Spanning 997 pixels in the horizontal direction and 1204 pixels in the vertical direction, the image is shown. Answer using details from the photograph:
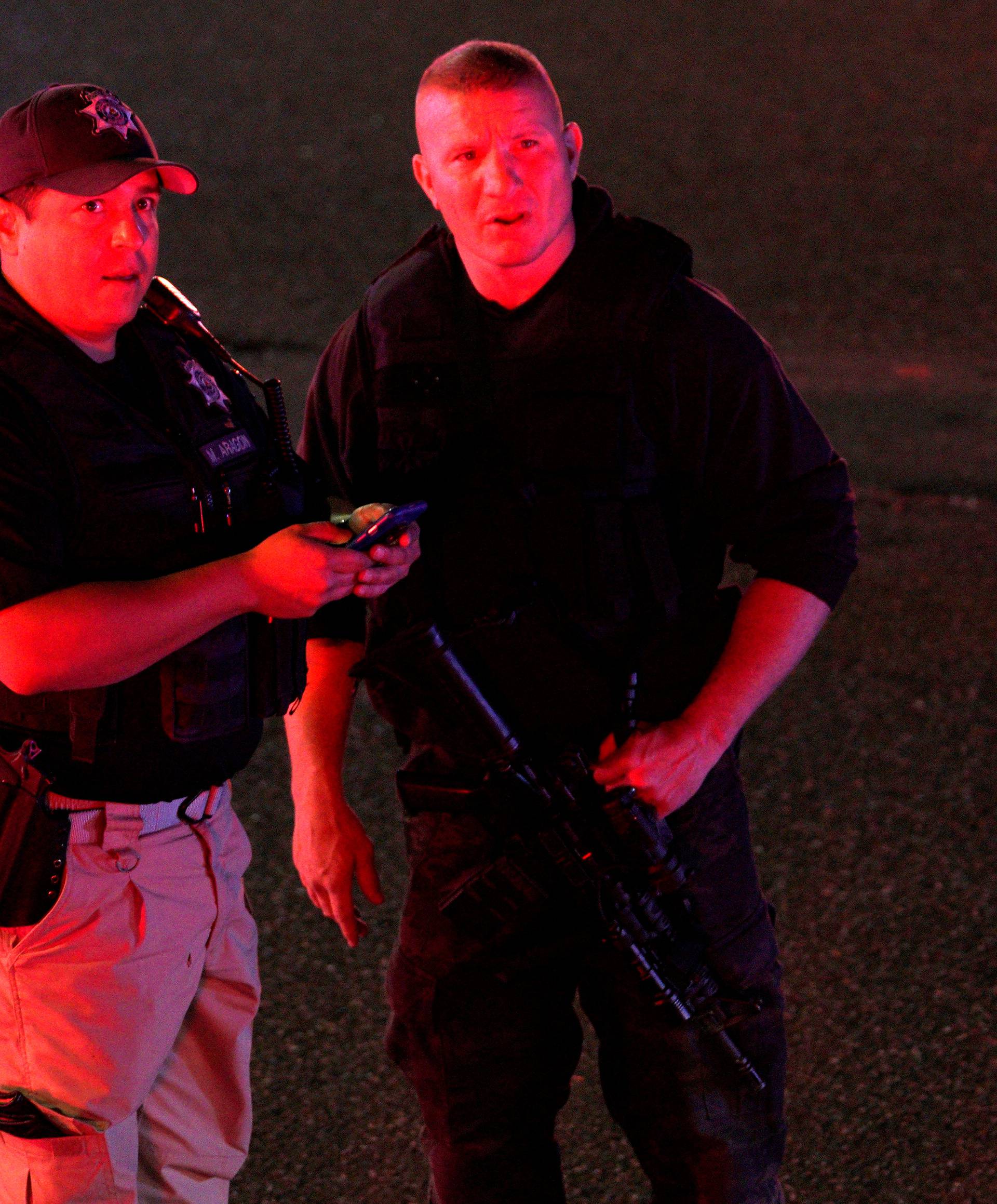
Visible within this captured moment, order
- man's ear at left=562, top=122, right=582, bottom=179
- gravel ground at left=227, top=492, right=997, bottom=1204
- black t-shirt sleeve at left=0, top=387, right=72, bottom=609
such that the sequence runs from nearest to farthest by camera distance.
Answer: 1. black t-shirt sleeve at left=0, top=387, right=72, bottom=609
2. man's ear at left=562, top=122, right=582, bottom=179
3. gravel ground at left=227, top=492, right=997, bottom=1204

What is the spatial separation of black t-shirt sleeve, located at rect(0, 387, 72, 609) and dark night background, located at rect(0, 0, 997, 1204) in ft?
6.18

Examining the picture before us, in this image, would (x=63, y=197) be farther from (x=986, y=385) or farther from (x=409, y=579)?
(x=986, y=385)

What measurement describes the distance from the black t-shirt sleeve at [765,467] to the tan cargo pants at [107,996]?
1.05 meters

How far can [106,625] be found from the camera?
213cm

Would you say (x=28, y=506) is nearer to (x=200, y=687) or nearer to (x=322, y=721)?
(x=200, y=687)

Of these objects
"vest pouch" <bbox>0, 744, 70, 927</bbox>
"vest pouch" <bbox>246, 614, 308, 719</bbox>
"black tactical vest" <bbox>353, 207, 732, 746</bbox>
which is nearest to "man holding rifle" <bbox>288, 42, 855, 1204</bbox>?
"black tactical vest" <bbox>353, 207, 732, 746</bbox>

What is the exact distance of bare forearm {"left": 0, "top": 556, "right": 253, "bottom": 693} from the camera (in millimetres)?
2113

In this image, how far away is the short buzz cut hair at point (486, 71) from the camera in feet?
8.11

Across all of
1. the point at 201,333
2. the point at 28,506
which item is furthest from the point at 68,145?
the point at 28,506

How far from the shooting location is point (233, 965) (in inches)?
104

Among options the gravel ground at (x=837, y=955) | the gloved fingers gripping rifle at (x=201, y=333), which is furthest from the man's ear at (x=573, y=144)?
the gravel ground at (x=837, y=955)

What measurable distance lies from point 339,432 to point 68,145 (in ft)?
2.36

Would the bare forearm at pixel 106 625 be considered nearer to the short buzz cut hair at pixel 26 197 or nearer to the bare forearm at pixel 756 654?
the short buzz cut hair at pixel 26 197

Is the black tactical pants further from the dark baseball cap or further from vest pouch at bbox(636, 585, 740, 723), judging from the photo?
the dark baseball cap
